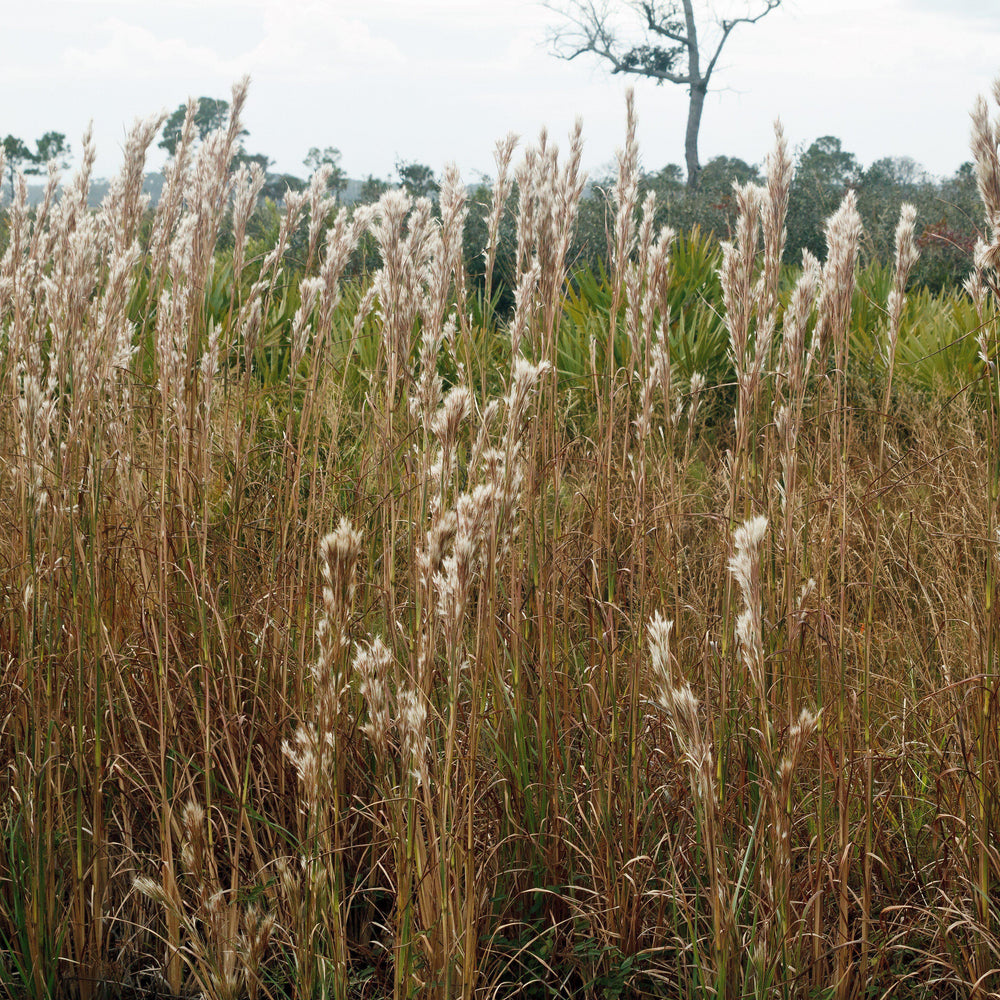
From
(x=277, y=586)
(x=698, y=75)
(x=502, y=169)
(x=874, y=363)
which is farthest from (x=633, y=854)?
(x=698, y=75)

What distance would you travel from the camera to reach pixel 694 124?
89.9 feet

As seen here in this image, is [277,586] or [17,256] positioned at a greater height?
[17,256]

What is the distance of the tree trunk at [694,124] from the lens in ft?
85.8

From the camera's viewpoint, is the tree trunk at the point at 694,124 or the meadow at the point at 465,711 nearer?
the meadow at the point at 465,711

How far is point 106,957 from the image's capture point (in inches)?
73.5

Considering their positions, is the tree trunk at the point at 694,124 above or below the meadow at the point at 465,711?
above

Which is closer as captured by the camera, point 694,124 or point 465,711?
point 465,711

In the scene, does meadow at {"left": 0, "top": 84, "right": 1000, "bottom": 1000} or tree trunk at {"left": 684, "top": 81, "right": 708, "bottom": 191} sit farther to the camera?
tree trunk at {"left": 684, "top": 81, "right": 708, "bottom": 191}

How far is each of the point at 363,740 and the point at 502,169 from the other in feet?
4.47

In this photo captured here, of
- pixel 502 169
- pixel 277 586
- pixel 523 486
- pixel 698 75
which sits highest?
pixel 698 75

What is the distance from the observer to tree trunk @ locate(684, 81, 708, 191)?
2616cm

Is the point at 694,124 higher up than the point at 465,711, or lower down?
higher up

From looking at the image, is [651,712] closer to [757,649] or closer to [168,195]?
[757,649]

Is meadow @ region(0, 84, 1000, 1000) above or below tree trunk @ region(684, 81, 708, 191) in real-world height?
below
